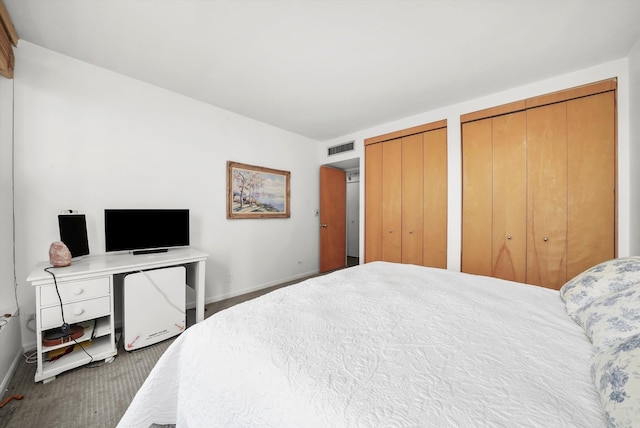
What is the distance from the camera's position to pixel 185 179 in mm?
2832

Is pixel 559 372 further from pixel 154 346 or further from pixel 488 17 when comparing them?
pixel 154 346

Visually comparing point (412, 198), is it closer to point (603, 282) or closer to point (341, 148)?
point (341, 148)

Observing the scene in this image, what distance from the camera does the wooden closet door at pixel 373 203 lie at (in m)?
3.75

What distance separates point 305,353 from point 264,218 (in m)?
2.96

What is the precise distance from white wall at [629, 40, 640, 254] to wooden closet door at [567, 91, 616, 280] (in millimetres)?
114

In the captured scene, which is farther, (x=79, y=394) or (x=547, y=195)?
(x=547, y=195)

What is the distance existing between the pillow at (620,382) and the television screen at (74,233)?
305cm

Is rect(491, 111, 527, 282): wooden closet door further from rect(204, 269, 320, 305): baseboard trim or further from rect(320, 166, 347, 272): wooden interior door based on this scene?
rect(204, 269, 320, 305): baseboard trim

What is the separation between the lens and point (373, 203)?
3.83 metres

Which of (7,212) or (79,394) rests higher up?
(7,212)

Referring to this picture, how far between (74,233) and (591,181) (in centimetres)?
473

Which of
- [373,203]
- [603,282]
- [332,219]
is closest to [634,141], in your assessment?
[603,282]

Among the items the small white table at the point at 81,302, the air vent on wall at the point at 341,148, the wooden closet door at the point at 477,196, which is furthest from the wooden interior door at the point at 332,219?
the small white table at the point at 81,302

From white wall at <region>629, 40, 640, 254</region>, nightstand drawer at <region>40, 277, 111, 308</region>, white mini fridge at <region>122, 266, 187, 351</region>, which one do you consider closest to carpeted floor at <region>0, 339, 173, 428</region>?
white mini fridge at <region>122, 266, 187, 351</region>
